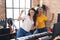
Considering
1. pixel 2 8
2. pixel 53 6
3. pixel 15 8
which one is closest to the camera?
pixel 2 8

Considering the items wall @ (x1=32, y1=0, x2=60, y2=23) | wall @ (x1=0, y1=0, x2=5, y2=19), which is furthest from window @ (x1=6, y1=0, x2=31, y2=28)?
wall @ (x1=32, y1=0, x2=60, y2=23)

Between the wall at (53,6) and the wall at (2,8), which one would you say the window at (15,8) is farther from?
A: the wall at (53,6)

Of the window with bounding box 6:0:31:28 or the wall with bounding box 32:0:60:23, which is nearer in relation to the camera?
the wall with bounding box 32:0:60:23

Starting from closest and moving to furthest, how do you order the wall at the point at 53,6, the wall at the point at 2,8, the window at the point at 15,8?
the wall at the point at 2,8
the wall at the point at 53,6
the window at the point at 15,8

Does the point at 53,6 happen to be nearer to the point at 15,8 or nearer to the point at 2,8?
the point at 15,8

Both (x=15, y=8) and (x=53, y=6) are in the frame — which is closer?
(x=53, y=6)

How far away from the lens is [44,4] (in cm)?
486

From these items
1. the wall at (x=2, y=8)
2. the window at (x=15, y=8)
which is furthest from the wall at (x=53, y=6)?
the wall at (x=2, y=8)

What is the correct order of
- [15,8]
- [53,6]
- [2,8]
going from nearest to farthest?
[2,8], [53,6], [15,8]

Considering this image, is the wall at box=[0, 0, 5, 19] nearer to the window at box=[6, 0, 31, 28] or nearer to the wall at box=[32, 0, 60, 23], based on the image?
the window at box=[6, 0, 31, 28]

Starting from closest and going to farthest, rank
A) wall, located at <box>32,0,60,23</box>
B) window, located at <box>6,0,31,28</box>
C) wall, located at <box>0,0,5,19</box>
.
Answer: wall, located at <box>0,0,5,19</box>, wall, located at <box>32,0,60,23</box>, window, located at <box>6,0,31,28</box>

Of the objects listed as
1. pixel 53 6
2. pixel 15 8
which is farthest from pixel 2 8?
pixel 53 6

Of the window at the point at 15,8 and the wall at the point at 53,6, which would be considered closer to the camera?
A: the wall at the point at 53,6

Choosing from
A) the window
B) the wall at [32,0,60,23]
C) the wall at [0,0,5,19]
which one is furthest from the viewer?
the window
